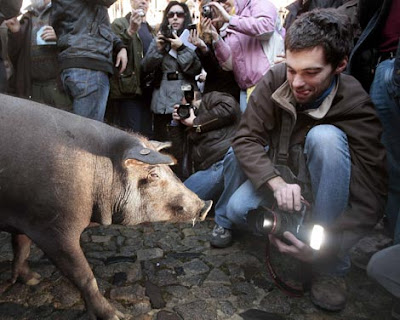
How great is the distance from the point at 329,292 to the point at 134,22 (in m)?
3.41

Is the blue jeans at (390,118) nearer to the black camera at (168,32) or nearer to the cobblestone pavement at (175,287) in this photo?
the cobblestone pavement at (175,287)

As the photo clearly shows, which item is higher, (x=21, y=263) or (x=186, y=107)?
(x=186, y=107)

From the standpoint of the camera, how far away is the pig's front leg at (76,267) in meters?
2.02

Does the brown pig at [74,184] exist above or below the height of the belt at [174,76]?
below

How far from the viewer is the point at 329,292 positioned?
2439mm

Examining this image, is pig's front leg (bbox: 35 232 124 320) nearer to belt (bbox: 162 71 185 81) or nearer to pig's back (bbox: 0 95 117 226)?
pig's back (bbox: 0 95 117 226)

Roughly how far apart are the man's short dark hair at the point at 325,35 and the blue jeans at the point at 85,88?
6.29 ft

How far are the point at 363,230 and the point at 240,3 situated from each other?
8.63ft

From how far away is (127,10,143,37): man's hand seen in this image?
4250 mm

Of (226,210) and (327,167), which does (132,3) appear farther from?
(327,167)

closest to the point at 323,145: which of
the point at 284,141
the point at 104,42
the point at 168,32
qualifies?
the point at 284,141

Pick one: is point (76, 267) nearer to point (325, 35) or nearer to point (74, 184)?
point (74, 184)

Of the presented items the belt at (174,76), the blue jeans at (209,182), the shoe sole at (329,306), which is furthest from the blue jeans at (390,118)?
the belt at (174,76)

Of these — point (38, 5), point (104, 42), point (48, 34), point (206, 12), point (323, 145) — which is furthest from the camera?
point (38, 5)
